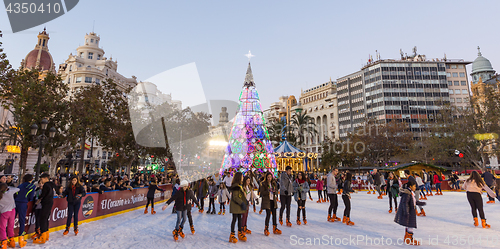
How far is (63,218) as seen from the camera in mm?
8484

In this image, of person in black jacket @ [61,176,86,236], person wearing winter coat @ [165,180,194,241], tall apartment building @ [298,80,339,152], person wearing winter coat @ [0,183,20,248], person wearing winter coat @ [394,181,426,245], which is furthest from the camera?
tall apartment building @ [298,80,339,152]

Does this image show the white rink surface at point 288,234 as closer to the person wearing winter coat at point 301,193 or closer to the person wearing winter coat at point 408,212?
the person wearing winter coat at point 408,212

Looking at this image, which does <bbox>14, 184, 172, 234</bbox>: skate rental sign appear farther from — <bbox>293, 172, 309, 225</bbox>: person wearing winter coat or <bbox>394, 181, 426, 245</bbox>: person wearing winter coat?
<bbox>394, 181, 426, 245</bbox>: person wearing winter coat

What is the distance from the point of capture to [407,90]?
70.0 m

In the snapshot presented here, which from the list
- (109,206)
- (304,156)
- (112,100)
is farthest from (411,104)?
(109,206)

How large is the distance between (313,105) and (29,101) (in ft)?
259

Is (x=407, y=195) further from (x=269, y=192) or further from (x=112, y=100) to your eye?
(x=112, y=100)

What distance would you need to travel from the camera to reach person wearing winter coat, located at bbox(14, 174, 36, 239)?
6.45 m

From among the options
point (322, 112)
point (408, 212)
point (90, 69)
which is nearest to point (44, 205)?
point (408, 212)

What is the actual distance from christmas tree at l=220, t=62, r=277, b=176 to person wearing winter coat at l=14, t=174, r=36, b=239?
47.4 ft

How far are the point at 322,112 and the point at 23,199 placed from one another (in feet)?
274

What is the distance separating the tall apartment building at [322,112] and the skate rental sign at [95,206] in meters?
69.6

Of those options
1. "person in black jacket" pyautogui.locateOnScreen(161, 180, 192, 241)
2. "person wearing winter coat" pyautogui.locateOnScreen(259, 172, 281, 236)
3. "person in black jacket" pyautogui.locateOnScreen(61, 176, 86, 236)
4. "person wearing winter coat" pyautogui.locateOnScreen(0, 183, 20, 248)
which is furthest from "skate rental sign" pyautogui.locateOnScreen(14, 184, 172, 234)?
"person wearing winter coat" pyautogui.locateOnScreen(259, 172, 281, 236)

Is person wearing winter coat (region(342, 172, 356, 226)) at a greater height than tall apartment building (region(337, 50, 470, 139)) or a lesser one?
lesser
